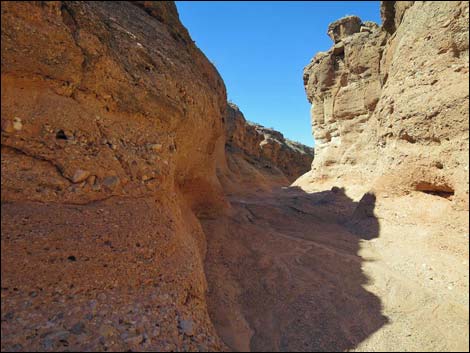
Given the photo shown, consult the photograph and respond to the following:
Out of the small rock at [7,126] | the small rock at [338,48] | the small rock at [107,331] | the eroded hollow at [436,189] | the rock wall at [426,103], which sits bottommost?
the small rock at [107,331]

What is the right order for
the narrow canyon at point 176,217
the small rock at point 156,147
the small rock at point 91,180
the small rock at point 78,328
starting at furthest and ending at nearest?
the small rock at point 156,147
the small rock at point 91,180
the narrow canyon at point 176,217
the small rock at point 78,328

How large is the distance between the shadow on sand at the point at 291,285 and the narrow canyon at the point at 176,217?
0.02m

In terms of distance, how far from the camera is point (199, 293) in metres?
2.77

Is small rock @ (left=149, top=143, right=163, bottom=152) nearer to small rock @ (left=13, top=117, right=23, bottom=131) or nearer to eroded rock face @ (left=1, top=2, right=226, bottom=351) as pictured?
eroded rock face @ (left=1, top=2, right=226, bottom=351)

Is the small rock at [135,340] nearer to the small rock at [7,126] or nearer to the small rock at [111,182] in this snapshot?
the small rock at [111,182]

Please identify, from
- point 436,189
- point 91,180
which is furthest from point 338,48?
point 91,180

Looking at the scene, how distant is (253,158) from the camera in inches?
797

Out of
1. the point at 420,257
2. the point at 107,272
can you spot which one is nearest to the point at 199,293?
the point at 107,272

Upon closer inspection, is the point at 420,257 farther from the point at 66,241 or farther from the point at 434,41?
the point at 66,241

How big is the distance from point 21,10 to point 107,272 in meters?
2.72

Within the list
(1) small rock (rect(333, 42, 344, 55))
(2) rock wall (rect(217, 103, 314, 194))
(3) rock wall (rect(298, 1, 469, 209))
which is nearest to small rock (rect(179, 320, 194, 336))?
(3) rock wall (rect(298, 1, 469, 209))

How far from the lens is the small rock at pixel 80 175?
264cm

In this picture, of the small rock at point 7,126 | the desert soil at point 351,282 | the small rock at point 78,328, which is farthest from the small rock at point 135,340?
the small rock at point 7,126

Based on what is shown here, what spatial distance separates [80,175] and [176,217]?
1352 mm
